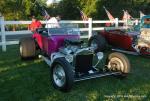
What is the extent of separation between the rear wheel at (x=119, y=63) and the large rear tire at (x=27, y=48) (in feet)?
9.45

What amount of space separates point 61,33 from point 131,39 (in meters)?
3.76

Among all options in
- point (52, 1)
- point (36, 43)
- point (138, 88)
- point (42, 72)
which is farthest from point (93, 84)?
point (52, 1)

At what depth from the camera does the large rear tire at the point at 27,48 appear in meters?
9.27

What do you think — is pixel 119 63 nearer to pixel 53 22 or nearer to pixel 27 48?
pixel 27 48

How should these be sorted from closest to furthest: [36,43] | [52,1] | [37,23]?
1. [36,43]
2. [37,23]
3. [52,1]

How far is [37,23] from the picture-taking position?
13.1 m

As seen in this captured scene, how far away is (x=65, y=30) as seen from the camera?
8656 millimetres

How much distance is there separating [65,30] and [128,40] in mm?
3608

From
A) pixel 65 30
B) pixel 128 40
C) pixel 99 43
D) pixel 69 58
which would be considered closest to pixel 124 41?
pixel 128 40

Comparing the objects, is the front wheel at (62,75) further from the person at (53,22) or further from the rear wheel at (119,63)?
the person at (53,22)

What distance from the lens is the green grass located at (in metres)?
6.16

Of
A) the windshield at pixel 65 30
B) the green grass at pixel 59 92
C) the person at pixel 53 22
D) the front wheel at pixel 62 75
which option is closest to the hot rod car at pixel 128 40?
the person at pixel 53 22

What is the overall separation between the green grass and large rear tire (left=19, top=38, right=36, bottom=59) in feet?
2.22

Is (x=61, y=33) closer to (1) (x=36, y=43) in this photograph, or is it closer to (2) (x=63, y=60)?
(1) (x=36, y=43)
